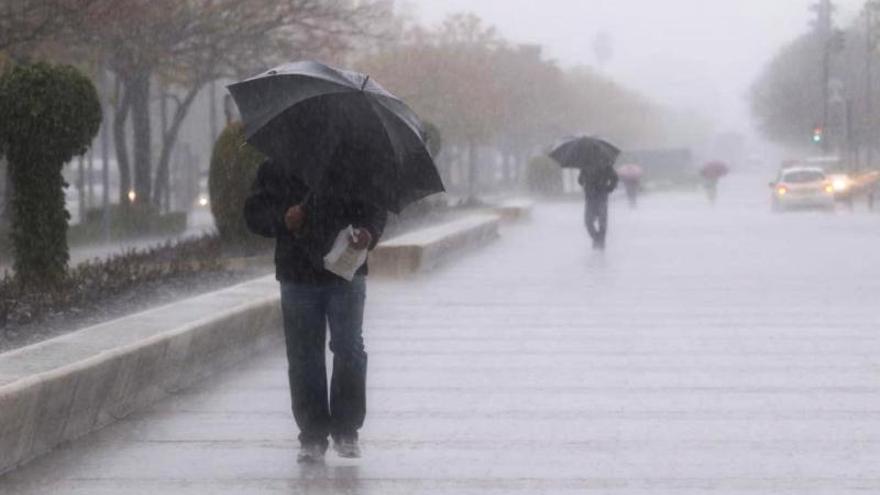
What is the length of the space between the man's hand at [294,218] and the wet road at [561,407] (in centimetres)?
114

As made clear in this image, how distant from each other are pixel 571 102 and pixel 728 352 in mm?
109337

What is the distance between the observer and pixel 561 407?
12.0 metres

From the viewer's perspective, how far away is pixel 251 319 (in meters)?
14.9

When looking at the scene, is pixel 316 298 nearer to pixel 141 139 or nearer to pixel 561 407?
pixel 561 407

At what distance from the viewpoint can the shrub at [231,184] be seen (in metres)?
25.8

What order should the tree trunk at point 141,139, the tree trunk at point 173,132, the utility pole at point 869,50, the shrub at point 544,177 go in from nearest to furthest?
the tree trunk at point 141,139
the tree trunk at point 173,132
the shrub at point 544,177
the utility pole at point 869,50

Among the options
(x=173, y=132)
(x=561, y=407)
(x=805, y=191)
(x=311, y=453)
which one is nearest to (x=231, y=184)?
(x=561, y=407)

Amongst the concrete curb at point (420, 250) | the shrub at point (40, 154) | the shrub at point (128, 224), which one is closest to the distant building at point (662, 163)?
the shrub at point (128, 224)

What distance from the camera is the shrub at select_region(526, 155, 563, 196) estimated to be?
8569 cm

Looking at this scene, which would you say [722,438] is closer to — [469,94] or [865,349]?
[865,349]

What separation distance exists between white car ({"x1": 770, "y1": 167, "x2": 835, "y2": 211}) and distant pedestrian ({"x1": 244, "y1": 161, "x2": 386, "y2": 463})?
A: 5150 centimetres

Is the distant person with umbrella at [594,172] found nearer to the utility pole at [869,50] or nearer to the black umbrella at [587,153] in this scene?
the black umbrella at [587,153]

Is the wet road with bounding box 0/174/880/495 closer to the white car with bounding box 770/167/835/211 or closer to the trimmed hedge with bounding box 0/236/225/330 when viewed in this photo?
the trimmed hedge with bounding box 0/236/225/330

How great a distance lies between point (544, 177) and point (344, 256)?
77331 millimetres
